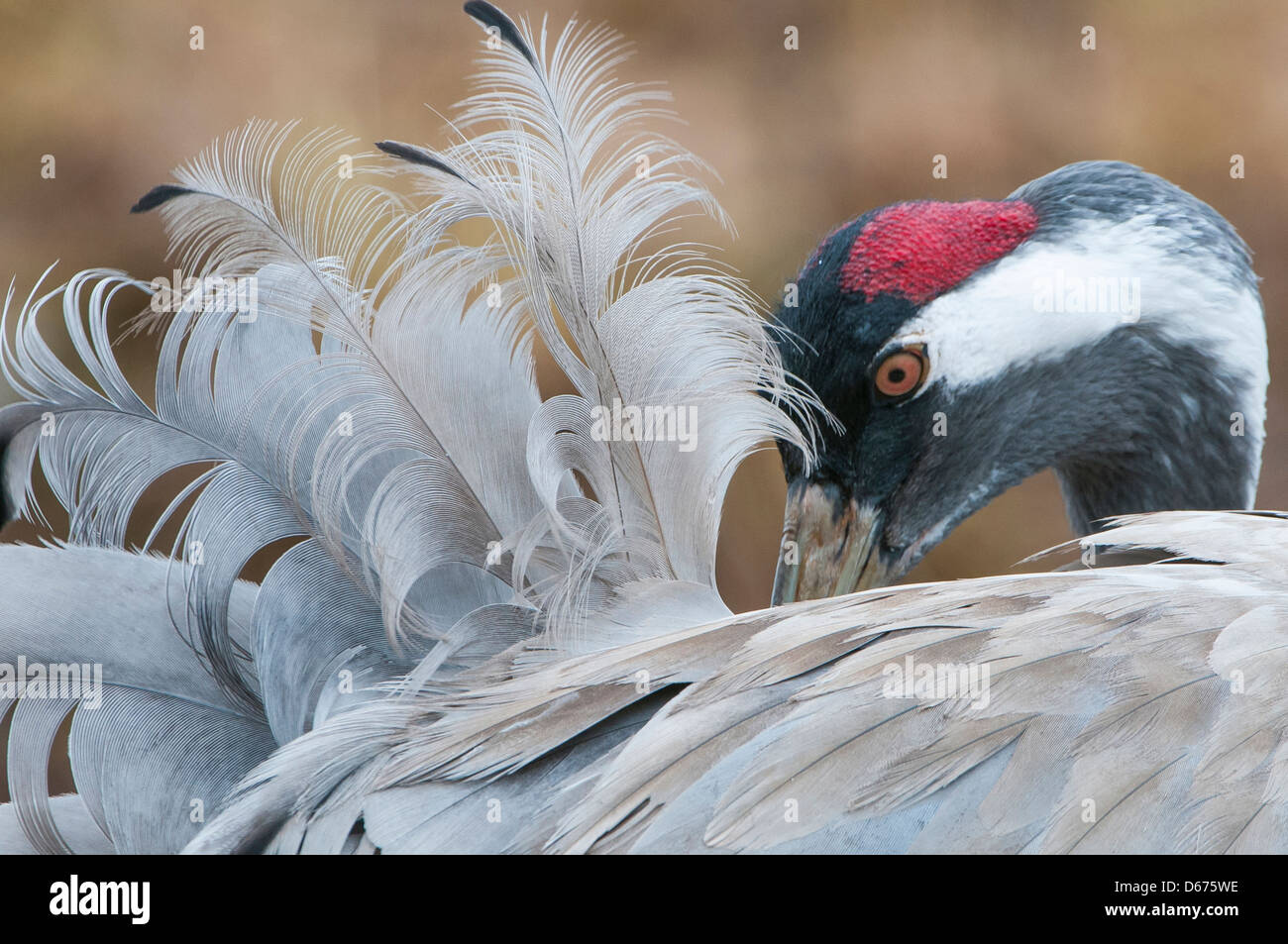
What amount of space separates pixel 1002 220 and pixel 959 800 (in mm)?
761

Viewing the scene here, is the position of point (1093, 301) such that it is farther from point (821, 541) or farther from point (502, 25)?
point (502, 25)

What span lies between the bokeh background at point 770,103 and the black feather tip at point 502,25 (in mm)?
1394

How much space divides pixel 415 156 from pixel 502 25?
135mm

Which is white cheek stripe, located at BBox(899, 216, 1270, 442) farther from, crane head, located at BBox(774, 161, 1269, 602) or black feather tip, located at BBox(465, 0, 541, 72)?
black feather tip, located at BBox(465, 0, 541, 72)

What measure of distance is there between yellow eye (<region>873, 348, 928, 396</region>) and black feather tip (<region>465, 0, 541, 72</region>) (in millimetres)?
458

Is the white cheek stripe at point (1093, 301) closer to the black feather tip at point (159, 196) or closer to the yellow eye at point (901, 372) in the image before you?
the yellow eye at point (901, 372)

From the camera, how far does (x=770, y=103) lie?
105 inches

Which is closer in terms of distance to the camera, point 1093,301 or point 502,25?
point 502,25

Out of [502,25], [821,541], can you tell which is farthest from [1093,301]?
[502,25]

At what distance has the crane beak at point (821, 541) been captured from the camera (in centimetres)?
128

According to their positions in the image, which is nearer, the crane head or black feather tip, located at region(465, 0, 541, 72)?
black feather tip, located at region(465, 0, 541, 72)

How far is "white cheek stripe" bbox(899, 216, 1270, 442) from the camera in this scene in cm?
127

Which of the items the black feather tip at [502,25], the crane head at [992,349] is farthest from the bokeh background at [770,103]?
the black feather tip at [502,25]

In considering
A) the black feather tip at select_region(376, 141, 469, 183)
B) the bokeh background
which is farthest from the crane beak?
the bokeh background
